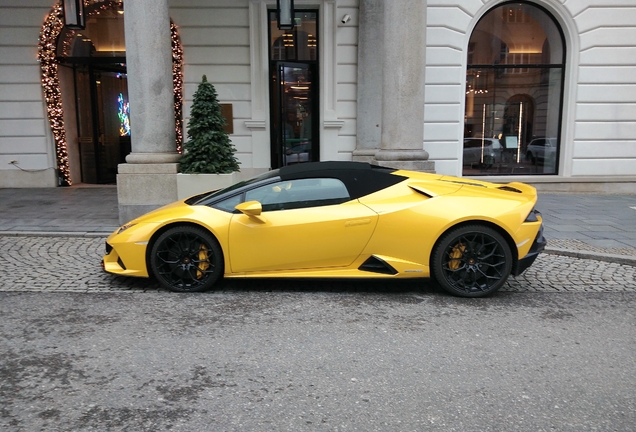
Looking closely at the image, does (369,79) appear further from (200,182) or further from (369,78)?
(200,182)

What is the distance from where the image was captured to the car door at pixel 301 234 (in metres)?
5.21

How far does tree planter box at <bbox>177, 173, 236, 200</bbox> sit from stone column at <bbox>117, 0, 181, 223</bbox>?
0.20 meters

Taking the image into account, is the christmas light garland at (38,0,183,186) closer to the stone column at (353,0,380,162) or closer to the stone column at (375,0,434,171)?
the stone column at (353,0,380,162)

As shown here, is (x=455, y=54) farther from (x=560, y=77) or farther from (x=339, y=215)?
(x=339, y=215)

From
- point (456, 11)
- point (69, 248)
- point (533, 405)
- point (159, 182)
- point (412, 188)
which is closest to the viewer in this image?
point (533, 405)

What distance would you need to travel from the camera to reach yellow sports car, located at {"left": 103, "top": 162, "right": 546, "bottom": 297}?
5.21 meters

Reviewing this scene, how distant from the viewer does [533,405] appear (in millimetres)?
3232

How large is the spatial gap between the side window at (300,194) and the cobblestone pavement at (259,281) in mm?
943

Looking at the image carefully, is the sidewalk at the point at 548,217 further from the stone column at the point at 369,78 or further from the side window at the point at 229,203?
the stone column at the point at 369,78

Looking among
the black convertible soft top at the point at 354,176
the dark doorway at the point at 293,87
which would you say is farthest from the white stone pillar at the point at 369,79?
the black convertible soft top at the point at 354,176

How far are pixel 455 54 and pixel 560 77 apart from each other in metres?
2.71

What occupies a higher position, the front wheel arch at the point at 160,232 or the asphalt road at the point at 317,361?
the front wheel arch at the point at 160,232

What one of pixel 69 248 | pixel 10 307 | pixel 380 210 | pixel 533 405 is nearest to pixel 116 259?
pixel 10 307

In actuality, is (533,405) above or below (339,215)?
below
